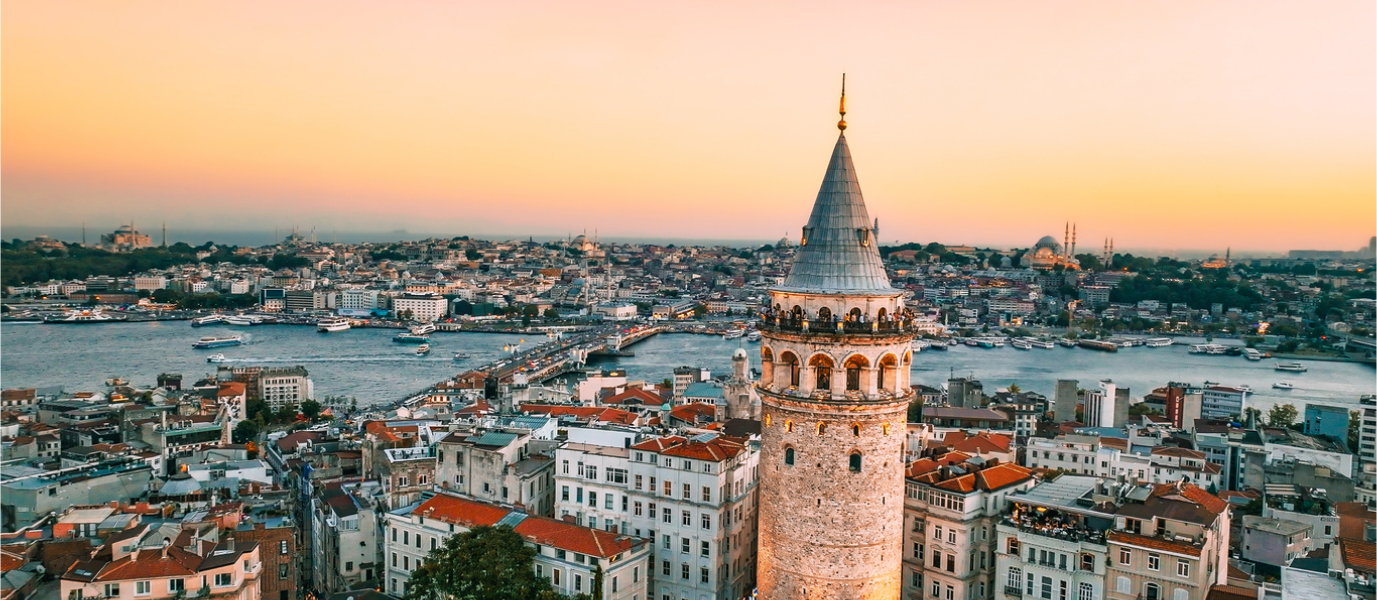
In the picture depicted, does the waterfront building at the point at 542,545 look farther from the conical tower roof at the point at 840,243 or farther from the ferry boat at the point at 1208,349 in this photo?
the ferry boat at the point at 1208,349

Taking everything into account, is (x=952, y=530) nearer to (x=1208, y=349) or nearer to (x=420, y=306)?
(x=1208, y=349)

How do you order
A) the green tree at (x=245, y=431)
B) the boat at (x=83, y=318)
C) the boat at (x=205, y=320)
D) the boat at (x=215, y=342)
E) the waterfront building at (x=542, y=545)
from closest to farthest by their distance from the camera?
the waterfront building at (x=542, y=545), the green tree at (x=245, y=431), the boat at (x=215, y=342), the boat at (x=83, y=318), the boat at (x=205, y=320)

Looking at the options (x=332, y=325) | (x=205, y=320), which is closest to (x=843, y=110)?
(x=332, y=325)

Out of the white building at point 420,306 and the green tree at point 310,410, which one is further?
the white building at point 420,306

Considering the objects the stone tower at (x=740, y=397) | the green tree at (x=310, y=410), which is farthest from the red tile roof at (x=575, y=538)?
the green tree at (x=310, y=410)

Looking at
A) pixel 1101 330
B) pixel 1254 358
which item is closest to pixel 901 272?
pixel 1101 330

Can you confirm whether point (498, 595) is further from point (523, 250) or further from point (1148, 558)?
point (523, 250)
